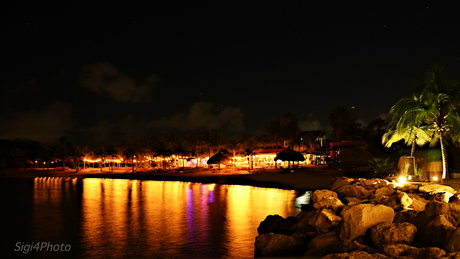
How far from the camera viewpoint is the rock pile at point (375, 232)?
6.26 metres

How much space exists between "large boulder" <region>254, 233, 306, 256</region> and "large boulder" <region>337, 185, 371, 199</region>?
576cm

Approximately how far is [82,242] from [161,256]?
3.74 metres

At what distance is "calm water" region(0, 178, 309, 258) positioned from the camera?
39.2ft

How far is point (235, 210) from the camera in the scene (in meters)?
19.6

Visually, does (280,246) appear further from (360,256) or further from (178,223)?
(178,223)

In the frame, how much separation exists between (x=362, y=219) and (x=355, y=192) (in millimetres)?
6388

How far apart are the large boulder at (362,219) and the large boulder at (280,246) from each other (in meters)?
1.05

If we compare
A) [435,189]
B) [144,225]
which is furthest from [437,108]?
[144,225]

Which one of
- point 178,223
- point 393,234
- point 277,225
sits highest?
point 393,234

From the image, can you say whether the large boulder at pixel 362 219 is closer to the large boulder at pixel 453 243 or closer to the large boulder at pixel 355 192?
the large boulder at pixel 453 243

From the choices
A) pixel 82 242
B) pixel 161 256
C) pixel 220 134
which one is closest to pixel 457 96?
pixel 161 256

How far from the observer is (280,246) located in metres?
8.59

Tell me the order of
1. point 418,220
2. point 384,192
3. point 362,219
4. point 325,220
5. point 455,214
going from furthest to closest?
point 384,192
point 325,220
point 362,219
point 418,220
point 455,214

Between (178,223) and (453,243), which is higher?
(453,243)
